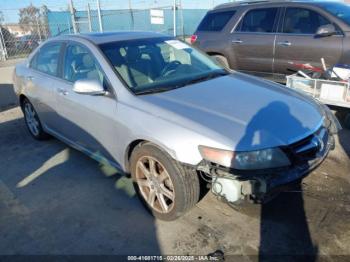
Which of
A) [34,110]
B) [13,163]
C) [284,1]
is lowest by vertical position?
[13,163]

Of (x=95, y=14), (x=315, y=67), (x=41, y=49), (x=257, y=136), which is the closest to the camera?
(x=257, y=136)

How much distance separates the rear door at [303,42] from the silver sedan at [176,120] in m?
2.62

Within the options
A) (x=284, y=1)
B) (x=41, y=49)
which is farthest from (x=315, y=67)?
(x=41, y=49)

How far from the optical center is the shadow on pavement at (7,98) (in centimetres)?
753

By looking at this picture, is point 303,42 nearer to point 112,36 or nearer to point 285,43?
point 285,43

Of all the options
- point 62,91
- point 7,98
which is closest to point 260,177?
point 62,91

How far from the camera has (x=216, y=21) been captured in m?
7.28

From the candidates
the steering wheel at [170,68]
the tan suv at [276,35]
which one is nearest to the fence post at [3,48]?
the tan suv at [276,35]

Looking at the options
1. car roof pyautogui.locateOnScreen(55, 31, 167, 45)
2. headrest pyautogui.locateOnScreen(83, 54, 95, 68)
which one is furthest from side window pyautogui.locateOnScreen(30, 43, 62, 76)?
headrest pyautogui.locateOnScreen(83, 54, 95, 68)

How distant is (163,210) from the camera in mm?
3068

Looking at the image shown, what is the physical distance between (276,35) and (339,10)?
44.3 inches

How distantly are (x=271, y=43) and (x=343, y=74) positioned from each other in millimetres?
1819

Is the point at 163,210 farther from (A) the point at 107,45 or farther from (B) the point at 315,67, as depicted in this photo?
(B) the point at 315,67

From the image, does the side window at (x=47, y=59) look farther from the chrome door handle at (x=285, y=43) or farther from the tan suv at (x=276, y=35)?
the chrome door handle at (x=285, y=43)
